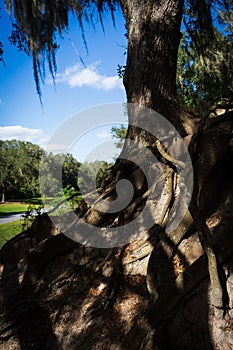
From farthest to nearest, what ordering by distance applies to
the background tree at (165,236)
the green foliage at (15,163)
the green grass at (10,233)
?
1. the green foliage at (15,163)
2. the green grass at (10,233)
3. the background tree at (165,236)

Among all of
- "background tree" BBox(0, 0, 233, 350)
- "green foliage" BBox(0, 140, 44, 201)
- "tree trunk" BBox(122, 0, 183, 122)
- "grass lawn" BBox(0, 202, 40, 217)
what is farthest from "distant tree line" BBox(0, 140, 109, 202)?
"tree trunk" BBox(122, 0, 183, 122)

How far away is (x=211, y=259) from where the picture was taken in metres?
2.02

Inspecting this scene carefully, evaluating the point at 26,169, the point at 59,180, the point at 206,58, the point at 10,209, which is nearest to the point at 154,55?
the point at 59,180

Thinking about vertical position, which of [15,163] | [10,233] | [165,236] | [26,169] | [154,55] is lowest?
[10,233]

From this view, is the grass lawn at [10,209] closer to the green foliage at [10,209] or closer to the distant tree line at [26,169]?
the green foliage at [10,209]

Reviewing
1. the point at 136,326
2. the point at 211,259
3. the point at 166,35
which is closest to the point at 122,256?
the point at 136,326

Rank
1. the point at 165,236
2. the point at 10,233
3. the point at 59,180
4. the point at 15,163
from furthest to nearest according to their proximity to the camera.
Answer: the point at 15,163 → the point at 10,233 → the point at 59,180 → the point at 165,236

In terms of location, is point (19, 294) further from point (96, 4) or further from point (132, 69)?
point (96, 4)

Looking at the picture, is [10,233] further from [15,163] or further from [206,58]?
[15,163]

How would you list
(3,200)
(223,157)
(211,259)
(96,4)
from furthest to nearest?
1. (3,200)
2. (96,4)
3. (223,157)
4. (211,259)

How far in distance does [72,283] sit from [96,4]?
4.85 m

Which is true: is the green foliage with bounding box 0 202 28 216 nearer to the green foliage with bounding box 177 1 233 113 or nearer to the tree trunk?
the green foliage with bounding box 177 1 233 113

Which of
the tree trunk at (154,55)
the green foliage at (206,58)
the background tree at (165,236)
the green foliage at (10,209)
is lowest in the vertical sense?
the green foliage at (10,209)

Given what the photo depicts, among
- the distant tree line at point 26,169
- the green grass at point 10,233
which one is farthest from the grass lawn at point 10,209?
the green grass at point 10,233
